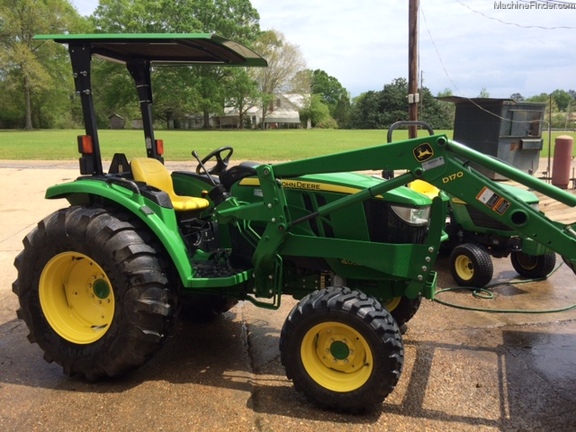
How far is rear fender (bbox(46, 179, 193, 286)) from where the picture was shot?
3.30m

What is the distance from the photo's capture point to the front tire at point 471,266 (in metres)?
5.38

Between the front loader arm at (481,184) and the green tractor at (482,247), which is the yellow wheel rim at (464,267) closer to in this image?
the green tractor at (482,247)

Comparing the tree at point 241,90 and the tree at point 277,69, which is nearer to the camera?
the tree at point 241,90

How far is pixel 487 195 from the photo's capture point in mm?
2914

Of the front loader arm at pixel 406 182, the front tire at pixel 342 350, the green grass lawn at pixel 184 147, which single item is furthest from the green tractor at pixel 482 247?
the green grass lawn at pixel 184 147

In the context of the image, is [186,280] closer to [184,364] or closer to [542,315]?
[184,364]

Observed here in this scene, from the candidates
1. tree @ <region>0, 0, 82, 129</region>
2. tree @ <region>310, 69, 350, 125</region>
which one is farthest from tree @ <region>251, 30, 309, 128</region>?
tree @ <region>310, 69, 350, 125</region>

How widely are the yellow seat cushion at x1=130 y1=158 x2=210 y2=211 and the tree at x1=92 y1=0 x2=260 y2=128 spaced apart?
185ft

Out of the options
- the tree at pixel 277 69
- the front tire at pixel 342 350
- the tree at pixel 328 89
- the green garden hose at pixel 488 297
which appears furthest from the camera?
the tree at pixel 328 89

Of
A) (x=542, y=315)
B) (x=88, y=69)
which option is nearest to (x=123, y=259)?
(x=88, y=69)

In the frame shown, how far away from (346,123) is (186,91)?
3585 cm

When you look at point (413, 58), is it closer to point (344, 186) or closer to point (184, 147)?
point (344, 186)

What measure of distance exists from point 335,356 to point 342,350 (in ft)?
0.20

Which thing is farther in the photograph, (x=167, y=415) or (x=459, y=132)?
(x=459, y=132)
